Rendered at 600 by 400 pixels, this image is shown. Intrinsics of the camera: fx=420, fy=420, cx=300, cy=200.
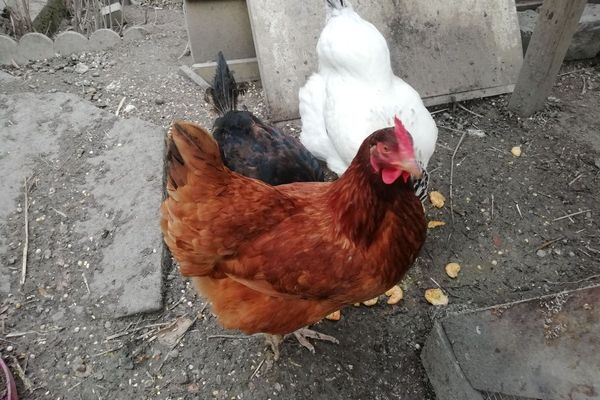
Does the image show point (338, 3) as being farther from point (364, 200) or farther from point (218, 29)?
point (364, 200)

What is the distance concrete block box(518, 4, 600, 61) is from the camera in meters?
3.50

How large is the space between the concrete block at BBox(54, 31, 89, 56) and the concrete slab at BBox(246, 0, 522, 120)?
1643 mm

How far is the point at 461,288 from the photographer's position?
2.33 m

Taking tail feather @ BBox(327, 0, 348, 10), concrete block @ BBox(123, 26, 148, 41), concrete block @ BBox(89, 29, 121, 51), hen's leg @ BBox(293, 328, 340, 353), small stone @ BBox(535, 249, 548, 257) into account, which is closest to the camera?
hen's leg @ BBox(293, 328, 340, 353)

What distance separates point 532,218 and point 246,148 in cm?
183

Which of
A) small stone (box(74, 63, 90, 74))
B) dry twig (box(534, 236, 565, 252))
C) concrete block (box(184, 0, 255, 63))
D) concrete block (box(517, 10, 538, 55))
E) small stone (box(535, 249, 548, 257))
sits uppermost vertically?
concrete block (box(184, 0, 255, 63))

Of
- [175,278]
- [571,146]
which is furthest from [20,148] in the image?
[571,146]

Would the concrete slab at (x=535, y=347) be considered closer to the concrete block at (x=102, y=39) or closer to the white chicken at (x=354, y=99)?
the white chicken at (x=354, y=99)

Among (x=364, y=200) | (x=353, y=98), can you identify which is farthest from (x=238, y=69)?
(x=364, y=200)

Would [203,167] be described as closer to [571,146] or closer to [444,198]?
[444,198]

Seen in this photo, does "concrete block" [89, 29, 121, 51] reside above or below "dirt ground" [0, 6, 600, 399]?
above

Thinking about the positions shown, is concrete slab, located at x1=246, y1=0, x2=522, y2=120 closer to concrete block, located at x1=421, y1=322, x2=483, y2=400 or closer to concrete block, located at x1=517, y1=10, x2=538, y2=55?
concrete block, located at x1=517, y1=10, x2=538, y2=55

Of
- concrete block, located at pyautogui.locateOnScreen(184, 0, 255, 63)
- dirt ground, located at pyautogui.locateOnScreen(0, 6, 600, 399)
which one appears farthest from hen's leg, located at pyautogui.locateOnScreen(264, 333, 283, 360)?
concrete block, located at pyautogui.locateOnScreen(184, 0, 255, 63)

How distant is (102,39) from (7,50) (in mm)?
750
